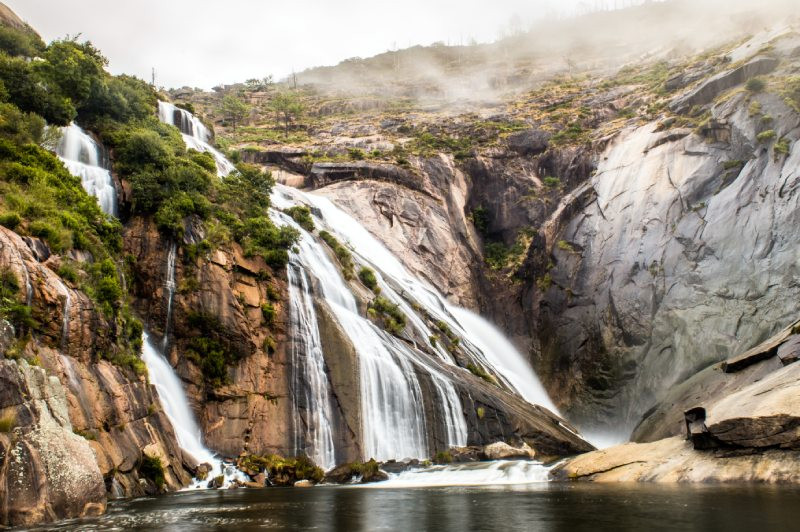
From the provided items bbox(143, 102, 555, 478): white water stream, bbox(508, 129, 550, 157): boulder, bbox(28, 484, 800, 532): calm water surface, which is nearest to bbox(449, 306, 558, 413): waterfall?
bbox(143, 102, 555, 478): white water stream

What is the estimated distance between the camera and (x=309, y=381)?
28.3 m

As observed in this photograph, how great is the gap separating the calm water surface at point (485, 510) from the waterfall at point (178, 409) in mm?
5110

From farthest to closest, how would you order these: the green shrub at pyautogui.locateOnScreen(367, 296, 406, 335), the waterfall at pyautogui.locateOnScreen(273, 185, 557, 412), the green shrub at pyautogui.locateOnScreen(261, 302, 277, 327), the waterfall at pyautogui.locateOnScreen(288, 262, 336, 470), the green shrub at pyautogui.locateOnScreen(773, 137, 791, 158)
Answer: the waterfall at pyautogui.locateOnScreen(273, 185, 557, 412) → the green shrub at pyautogui.locateOnScreen(773, 137, 791, 158) → the green shrub at pyautogui.locateOnScreen(367, 296, 406, 335) → the green shrub at pyautogui.locateOnScreen(261, 302, 277, 327) → the waterfall at pyautogui.locateOnScreen(288, 262, 336, 470)

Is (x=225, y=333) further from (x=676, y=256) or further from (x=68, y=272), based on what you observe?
(x=676, y=256)

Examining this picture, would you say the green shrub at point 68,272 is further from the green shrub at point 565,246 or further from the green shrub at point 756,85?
the green shrub at point 756,85

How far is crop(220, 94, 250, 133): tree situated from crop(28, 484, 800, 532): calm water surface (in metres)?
73.3

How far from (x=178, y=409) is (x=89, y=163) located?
15.2 metres

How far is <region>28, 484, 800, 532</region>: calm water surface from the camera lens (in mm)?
11562

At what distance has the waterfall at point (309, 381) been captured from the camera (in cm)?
2652

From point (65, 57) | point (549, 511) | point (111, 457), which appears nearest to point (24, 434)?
point (111, 457)

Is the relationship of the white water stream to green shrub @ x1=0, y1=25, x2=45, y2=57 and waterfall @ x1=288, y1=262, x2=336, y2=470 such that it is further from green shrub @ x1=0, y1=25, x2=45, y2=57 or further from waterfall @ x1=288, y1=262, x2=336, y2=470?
green shrub @ x1=0, y1=25, x2=45, y2=57

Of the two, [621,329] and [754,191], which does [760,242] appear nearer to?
[754,191]

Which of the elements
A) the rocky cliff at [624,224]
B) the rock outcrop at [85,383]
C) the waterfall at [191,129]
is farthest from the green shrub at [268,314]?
the rocky cliff at [624,224]

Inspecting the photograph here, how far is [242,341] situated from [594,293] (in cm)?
2815
